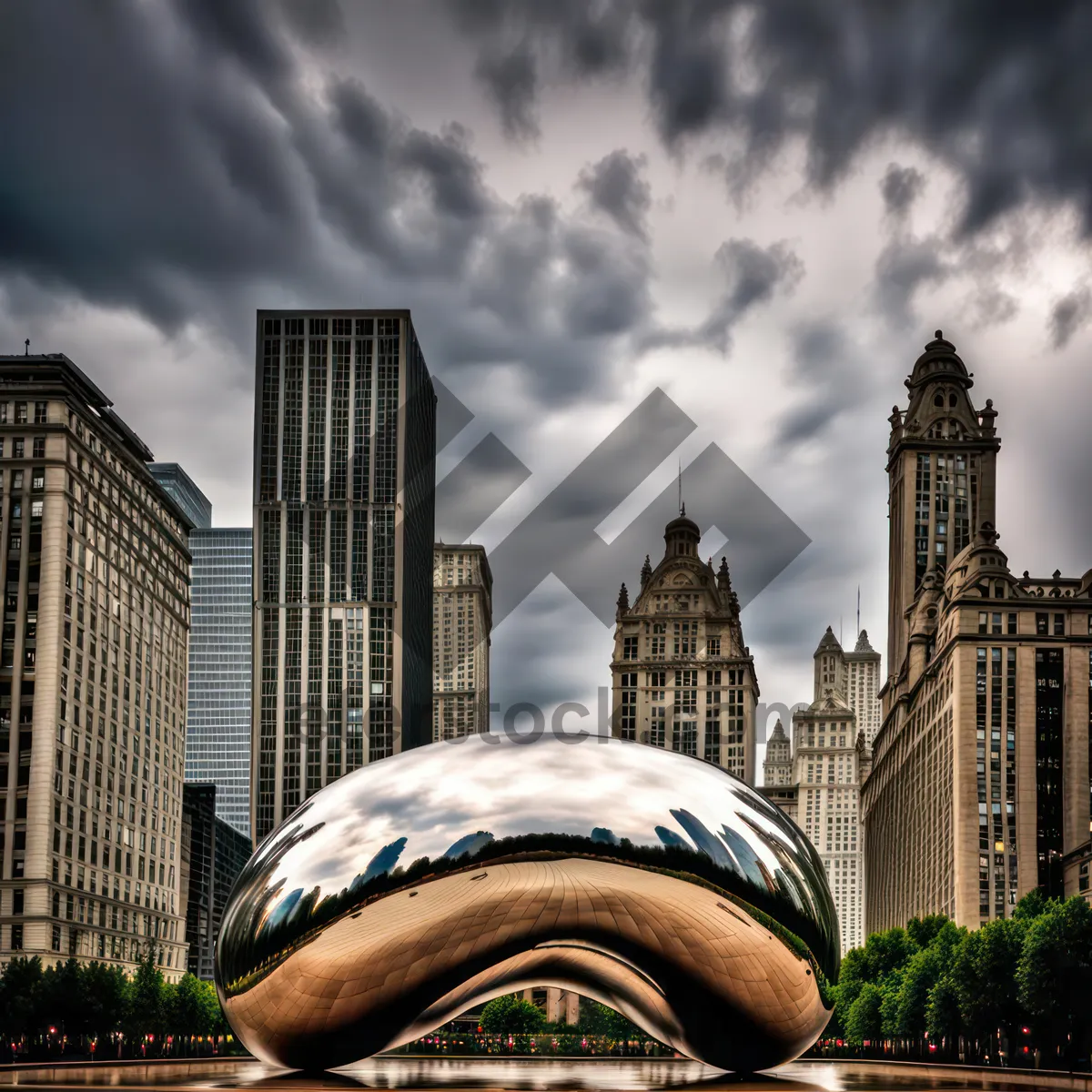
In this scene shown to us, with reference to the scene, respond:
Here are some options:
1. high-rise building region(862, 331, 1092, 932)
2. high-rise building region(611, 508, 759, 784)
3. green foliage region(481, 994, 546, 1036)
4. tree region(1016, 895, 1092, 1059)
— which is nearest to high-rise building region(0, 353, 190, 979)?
green foliage region(481, 994, 546, 1036)

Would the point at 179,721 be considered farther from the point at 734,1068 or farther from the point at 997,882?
the point at 734,1068

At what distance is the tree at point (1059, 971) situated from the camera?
55000 millimetres

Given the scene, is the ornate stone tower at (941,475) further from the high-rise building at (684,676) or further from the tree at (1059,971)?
the tree at (1059,971)

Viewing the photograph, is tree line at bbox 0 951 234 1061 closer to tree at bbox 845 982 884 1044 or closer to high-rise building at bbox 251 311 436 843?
tree at bbox 845 982 884 1044

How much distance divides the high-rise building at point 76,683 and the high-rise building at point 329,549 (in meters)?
41.2

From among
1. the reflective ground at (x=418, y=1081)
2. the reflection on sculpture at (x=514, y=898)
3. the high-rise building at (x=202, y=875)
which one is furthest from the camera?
the high-rise building at (x=202, y=875)

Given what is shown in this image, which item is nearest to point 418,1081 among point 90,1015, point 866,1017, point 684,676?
point 90,1015

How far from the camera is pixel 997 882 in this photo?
102 metres

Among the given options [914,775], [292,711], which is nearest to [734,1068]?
[914,775]

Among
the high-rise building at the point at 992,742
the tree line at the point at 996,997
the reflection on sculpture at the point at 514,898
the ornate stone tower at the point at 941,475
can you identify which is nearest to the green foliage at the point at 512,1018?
the high-rise building at the point at 992,742

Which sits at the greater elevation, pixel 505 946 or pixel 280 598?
pixel 280 598

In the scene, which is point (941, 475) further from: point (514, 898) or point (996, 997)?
point (514, 898)

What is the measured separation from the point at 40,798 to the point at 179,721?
32.5m

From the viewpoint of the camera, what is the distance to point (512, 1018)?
107m
